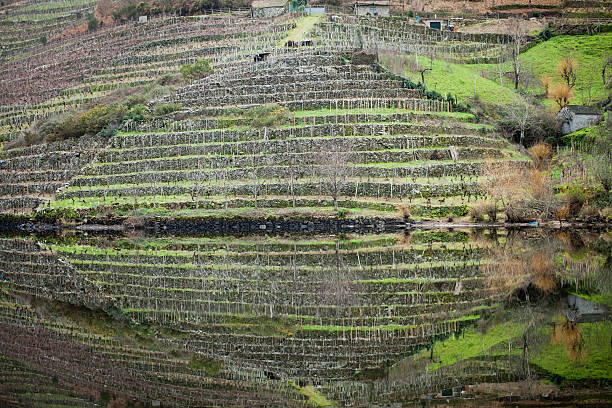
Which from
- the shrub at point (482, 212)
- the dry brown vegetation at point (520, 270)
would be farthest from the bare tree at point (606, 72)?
the dry brown vegetation at point (520, 270)

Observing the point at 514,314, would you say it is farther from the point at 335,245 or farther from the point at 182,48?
the point at 182,48

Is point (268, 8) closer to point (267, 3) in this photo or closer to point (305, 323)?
point (267, 3)

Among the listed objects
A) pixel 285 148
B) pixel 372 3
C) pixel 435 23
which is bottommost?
pixel 285 148

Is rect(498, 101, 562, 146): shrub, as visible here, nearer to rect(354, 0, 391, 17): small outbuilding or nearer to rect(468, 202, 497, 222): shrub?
rect(468, 202, 497, 222): shrub

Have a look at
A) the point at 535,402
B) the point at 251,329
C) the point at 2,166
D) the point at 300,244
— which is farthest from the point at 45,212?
the point at 535,402

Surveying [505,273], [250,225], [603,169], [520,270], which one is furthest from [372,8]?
[505,273]
